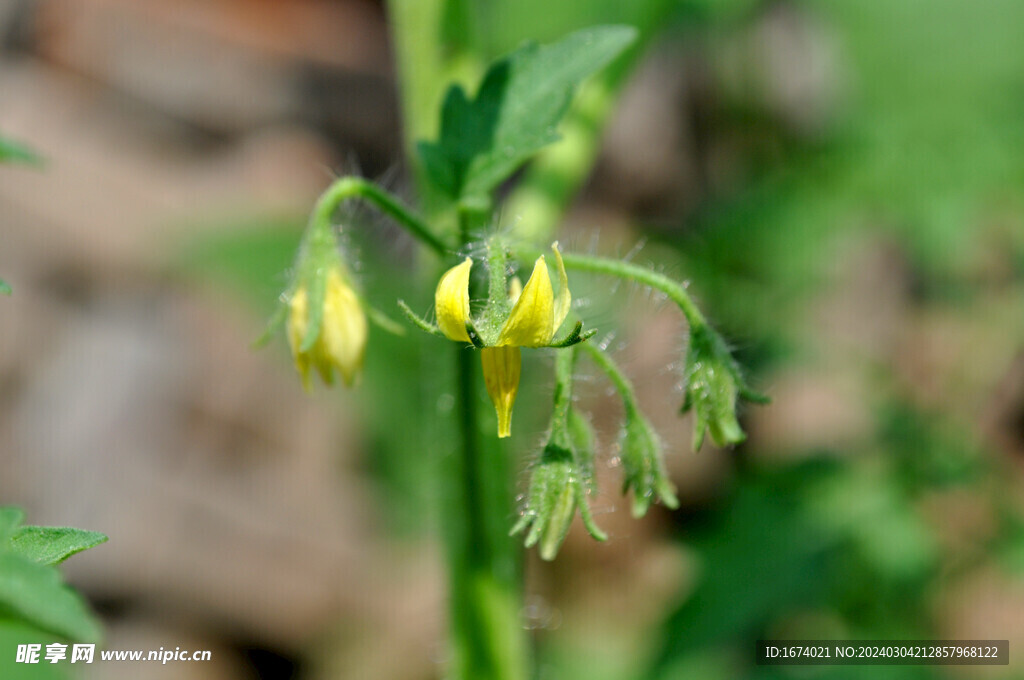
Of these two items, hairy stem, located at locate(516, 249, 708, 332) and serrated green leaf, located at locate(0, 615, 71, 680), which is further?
serrated green leaf, located at locate(0, 615, 71, 680)

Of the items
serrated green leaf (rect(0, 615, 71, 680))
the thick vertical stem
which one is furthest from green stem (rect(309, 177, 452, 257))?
serrated green leaf (rect(0, 615, 71, 680))

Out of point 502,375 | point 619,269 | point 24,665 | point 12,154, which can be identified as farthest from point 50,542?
point 619,269

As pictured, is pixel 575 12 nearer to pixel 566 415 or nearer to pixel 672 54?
pixel 566 415

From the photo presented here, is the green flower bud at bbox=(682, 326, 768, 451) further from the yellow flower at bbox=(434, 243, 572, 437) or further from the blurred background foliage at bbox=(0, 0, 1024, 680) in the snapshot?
the blurred background foliage at bbox=(0, 0, 1024, 680)

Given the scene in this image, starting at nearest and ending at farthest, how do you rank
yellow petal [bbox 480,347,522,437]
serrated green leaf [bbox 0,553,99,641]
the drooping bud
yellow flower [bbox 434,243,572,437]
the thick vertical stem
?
serrated green leaf [bbox 0,553,99,641] < yellow flower [bbox 434,243,572,437] < yellow petal [bbox 480,347,522,437] < the drooping bud < the thick vertical stem

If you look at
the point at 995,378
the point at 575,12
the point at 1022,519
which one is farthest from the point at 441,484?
the point at 995,378

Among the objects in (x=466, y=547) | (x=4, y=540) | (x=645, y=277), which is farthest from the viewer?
(x=466, y=547)
